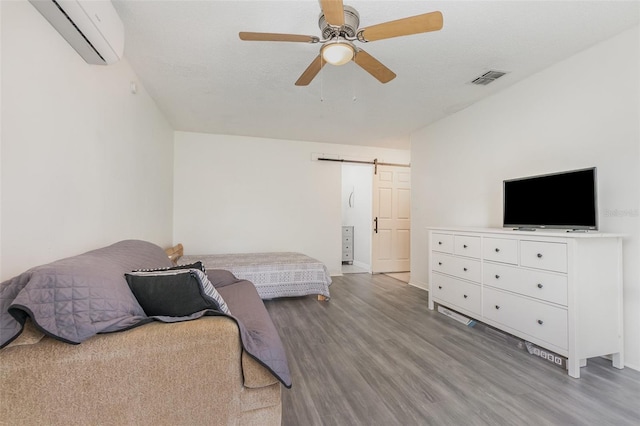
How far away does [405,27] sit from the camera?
157 cm

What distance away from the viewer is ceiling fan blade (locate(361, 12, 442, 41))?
58.9 inches

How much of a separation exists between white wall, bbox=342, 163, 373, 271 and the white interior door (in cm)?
17

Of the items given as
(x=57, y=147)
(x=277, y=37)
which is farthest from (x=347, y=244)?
(x=57, y=147)

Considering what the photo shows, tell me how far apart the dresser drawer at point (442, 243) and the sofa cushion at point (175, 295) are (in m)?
2.67

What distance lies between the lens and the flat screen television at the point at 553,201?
2.09m

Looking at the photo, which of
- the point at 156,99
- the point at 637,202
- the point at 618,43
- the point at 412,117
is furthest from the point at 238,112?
the point at 637,202

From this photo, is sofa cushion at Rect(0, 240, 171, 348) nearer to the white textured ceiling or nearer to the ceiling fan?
the ceiling fan

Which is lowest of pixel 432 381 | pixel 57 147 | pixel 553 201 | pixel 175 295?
pixel 432 381

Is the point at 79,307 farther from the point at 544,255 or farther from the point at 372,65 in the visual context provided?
the point at 544,255

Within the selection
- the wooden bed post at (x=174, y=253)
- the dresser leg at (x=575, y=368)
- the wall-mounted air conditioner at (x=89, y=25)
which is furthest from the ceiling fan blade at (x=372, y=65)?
the wooden bed post at (x=174, y=253)

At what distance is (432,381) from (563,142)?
2.34 metres

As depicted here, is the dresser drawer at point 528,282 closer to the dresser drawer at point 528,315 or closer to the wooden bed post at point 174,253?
the dresser drawer at point 528,315

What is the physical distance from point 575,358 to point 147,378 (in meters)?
2.58

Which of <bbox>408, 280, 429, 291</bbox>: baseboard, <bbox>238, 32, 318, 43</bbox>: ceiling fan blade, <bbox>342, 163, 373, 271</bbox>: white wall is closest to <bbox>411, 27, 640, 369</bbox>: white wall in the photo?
<bbox>408, 280, 429, 291</bbox>: baseboard
